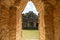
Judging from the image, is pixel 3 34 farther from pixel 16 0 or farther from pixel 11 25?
pixel 16 0

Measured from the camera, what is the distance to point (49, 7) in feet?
11.5

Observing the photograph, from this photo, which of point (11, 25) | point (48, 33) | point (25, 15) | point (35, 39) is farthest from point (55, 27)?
point (25, 15)

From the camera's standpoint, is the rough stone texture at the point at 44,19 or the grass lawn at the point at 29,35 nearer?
the rough stone texture at the point at 44,19

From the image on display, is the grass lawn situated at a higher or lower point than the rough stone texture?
lower

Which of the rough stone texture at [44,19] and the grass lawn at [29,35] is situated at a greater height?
the rough stone texture at [44,19]

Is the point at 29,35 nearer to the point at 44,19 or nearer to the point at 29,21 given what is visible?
the point at 29,21

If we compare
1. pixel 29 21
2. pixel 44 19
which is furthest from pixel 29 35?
pixel 44 19

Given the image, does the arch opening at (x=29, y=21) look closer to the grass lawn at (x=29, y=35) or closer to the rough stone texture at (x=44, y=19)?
the grass lawn at (x=29, y=35)

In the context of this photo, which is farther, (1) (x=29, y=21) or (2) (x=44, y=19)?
(1) (x=29, y=21)

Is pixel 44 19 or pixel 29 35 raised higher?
pixel 44 19

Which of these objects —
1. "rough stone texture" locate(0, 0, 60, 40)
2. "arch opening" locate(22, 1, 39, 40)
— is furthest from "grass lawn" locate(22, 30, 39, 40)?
"rough stone texture" locate(0, 0, 60, 40)

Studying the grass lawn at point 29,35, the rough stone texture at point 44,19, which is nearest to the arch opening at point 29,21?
the grass lawn at point 29,35

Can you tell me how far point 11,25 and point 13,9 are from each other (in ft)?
1.29

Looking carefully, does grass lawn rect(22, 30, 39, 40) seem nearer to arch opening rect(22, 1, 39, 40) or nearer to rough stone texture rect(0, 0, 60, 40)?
arch opening rect(22, 1, 39, 40)
